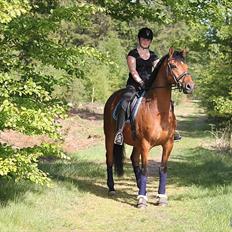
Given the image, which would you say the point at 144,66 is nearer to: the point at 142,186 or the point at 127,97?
the point at 127,97

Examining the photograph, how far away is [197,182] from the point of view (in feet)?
33.4

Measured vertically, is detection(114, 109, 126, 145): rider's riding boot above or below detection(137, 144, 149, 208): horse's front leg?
above

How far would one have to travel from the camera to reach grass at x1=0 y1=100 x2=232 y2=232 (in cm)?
659

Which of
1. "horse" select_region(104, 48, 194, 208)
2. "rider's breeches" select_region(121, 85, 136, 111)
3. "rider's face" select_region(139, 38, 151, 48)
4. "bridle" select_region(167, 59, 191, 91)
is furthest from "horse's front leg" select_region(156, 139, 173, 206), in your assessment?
"rider's face" select_region(139, 38, 151, 48)

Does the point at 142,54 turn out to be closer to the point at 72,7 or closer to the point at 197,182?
the point at 72,7

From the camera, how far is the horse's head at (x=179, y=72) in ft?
24.8

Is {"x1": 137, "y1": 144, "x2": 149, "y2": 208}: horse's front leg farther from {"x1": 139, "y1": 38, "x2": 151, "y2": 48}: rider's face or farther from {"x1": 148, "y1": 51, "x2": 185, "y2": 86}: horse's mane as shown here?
{"x1": 139, "y1": 38, "x2": 151, "y2": 48}: rider's face

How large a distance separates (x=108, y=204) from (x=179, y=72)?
274 cm

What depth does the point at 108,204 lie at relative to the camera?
8.29 m

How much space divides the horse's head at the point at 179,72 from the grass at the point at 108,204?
209cm

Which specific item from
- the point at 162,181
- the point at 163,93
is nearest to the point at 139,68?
the point at 163,93

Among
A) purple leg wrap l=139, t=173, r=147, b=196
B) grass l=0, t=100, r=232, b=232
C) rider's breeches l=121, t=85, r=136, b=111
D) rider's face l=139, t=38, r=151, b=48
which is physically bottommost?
grass l=0, t=100, r=232, b=232

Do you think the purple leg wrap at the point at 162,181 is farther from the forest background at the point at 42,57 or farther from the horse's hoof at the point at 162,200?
the forest background at the point at 42,57

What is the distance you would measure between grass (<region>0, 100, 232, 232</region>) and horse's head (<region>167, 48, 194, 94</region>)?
2089mm
